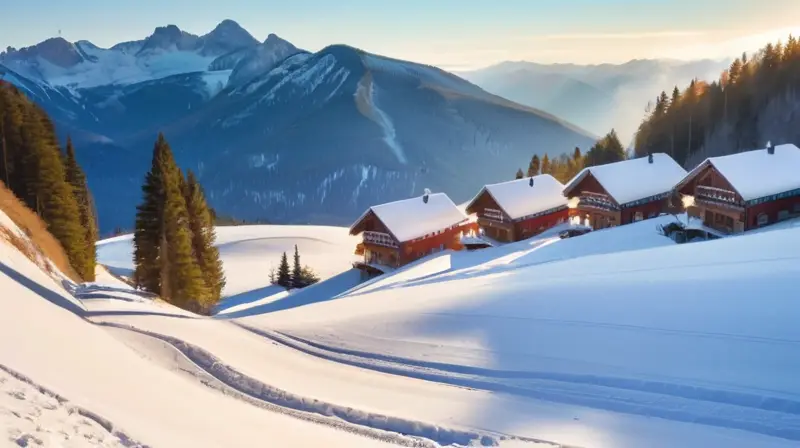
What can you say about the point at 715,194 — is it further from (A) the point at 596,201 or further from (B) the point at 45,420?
(B) the point at 45,420

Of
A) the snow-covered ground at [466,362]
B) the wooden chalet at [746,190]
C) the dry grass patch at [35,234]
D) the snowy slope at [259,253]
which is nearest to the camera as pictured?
the snow-covered ground at [466,362]

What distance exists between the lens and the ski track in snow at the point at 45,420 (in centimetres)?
729

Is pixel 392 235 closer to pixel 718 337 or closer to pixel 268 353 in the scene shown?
pixel 268 353

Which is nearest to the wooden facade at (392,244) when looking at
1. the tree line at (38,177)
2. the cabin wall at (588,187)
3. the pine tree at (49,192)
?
the cabin wall at (588,187)

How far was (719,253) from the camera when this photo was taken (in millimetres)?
22812

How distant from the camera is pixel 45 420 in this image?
25.6ft

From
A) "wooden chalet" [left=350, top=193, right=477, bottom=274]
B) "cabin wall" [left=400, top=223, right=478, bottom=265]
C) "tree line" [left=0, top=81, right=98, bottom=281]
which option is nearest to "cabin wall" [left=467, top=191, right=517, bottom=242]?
"wooden chalet" [left=350, top=193, right=477, bottom=274]

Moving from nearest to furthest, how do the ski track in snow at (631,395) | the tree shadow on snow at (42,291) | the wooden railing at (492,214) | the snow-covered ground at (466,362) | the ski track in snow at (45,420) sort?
the ski track in snow at (45,420)
the snow-covered ground at (466,362)
the ski track in snow at (631,395)
the tree shadow on snow at (42,291)
the wooden railing at (492,214)

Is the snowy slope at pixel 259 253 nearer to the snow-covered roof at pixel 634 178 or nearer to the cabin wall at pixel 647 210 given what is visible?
the snow-covered roof at pixel 634 178

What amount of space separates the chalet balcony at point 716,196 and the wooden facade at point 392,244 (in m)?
19.5

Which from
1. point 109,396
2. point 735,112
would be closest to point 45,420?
point 109,396

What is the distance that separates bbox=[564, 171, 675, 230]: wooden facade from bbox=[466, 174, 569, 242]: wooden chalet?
2.49 meters

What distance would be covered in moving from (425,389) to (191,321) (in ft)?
33.7

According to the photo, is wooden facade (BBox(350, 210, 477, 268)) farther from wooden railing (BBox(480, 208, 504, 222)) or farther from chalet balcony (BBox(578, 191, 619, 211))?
chalet balcony (BBox(578, 191, 619, 211))
